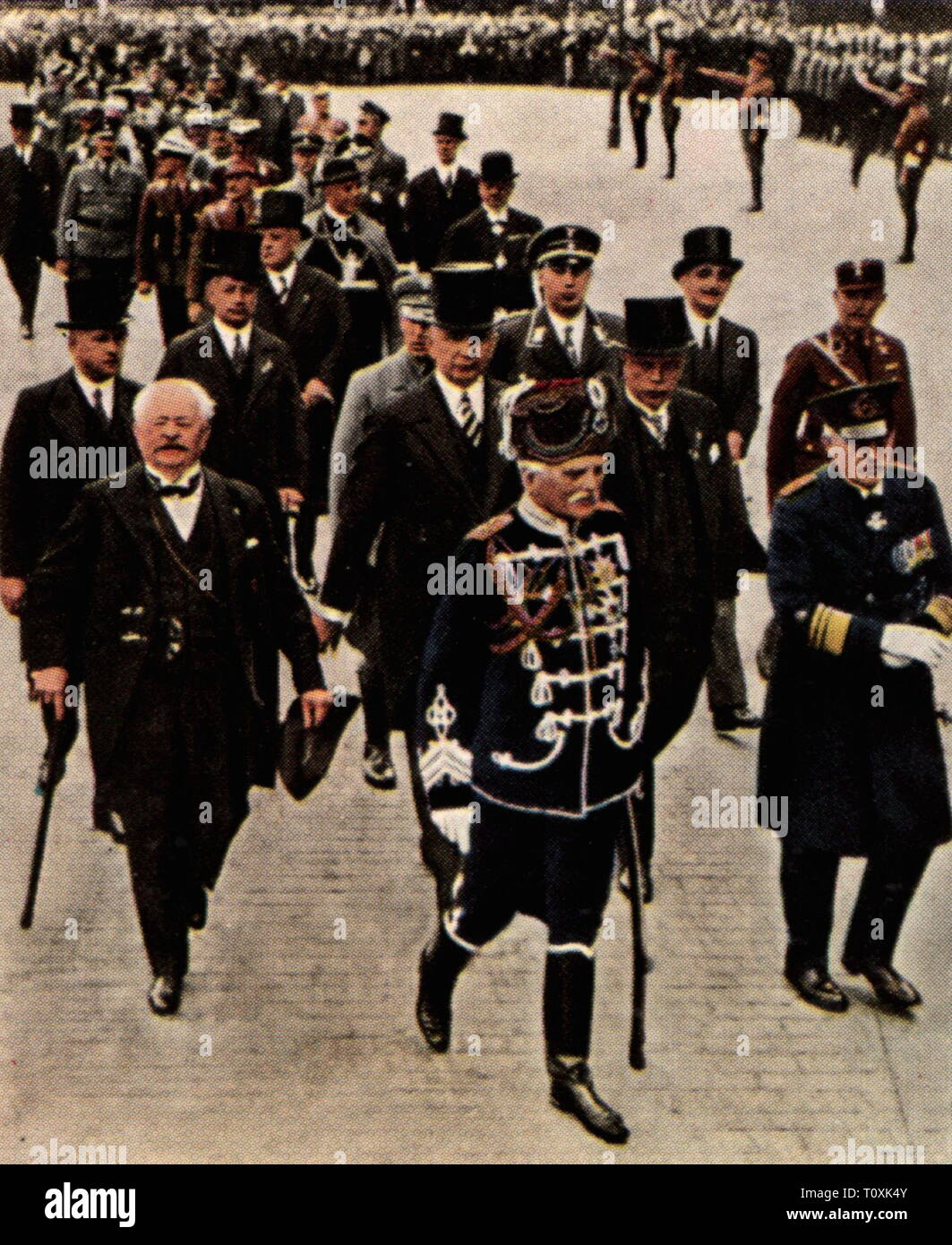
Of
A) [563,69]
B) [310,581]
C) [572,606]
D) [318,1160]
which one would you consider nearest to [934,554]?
[572,606]

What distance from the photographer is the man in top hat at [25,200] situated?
622 inches

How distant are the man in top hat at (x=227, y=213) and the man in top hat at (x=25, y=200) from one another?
9.14 ft

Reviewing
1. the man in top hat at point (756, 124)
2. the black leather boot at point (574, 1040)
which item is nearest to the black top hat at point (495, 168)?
the black leather boot at point (574, 1040)

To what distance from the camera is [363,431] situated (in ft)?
24.7

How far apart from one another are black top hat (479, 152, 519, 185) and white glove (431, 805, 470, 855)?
669 cm

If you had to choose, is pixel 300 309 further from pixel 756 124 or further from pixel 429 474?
pixel 756 124

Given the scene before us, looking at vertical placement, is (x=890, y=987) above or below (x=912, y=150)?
below

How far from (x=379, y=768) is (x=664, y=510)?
5.85 feet

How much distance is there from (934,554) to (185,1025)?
2.65m

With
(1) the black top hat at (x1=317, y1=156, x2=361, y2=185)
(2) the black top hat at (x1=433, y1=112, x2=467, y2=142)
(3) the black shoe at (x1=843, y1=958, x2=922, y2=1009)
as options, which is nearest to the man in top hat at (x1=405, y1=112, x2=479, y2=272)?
(2) the black top hat at (x1=433, y1=112, x2=467, y2=142)

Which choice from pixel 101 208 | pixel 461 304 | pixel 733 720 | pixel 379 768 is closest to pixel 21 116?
pixel 101 208

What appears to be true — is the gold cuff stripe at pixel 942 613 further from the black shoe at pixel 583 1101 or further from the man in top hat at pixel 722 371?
the man in top hat at pixel 722 371

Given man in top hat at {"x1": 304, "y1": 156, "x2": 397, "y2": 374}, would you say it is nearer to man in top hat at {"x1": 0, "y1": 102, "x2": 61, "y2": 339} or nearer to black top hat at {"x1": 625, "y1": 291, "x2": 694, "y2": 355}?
black top hat at {"x1": 625, "y1": 291, "x2": 694, "y2": 355}

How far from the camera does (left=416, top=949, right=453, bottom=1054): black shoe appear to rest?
638 cm
